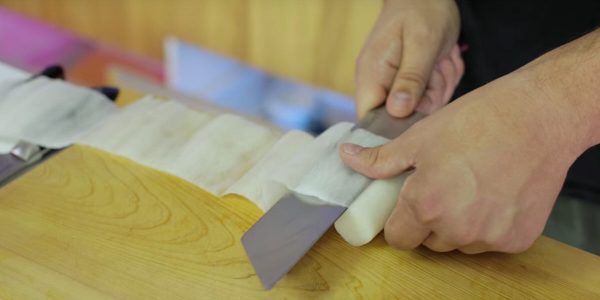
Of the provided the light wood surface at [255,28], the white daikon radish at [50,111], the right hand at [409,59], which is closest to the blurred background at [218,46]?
the light wood surface at [255,28]

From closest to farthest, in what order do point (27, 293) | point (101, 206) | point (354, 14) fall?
1. point (27, 293)
2. point (101, 206)
3. point (354, 14)

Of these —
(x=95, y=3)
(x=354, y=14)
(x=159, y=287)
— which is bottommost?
(x=95, y=3)

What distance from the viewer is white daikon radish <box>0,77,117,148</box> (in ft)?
2.25

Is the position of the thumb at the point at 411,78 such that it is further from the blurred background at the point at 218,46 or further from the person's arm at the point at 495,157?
the blurred background at the point at 218,46

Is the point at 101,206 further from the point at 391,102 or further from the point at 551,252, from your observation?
the point at 551,252

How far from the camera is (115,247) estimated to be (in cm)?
56

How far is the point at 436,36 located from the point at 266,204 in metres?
0.39

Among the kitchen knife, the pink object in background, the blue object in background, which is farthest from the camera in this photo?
the pink object in background

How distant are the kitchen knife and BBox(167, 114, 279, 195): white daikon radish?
108 millimetres

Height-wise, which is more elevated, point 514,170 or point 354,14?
point 514,170

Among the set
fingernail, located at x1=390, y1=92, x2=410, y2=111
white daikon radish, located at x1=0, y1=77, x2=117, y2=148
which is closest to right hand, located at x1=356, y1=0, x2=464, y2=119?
fingernail, located at x1=390, y1=92, x2=410, y2=111

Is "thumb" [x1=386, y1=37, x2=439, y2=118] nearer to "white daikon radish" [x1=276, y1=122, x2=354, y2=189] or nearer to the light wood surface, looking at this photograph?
"white daikon radish" [x1=276, y1=122, x2=354, y2=189]

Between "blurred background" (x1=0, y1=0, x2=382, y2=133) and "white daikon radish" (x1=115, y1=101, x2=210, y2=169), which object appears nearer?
"white daikon radish" (x1=115, y1=101, x2=210, y2=169)

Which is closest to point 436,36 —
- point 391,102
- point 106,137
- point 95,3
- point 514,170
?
point 391,102
